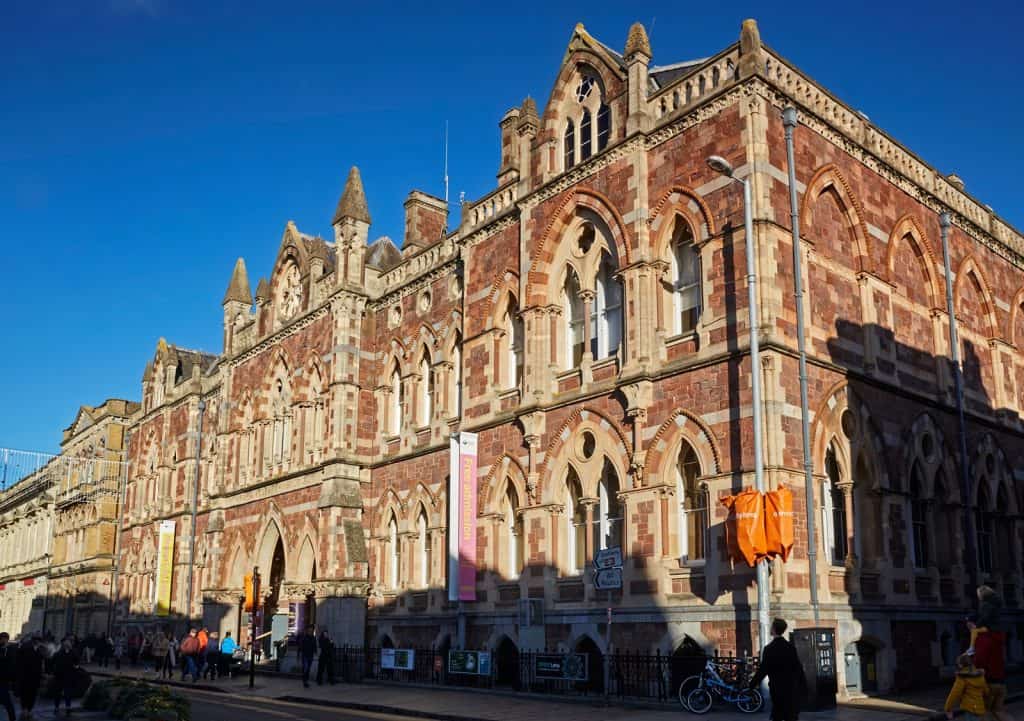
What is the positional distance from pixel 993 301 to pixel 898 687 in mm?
13627

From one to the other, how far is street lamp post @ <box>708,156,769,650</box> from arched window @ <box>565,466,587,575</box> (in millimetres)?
6049

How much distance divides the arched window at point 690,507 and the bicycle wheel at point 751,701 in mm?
3568

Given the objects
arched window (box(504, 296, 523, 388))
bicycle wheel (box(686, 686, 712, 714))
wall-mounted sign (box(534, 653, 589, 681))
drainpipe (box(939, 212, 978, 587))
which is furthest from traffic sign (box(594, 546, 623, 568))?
drainpipe (box(939, 212, 978, 587))

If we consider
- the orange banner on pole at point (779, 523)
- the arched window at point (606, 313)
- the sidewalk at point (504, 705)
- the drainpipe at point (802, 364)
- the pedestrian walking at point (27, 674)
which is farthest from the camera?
the arched window at point (606, 313)

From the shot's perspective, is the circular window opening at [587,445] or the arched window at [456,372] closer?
the circular window opening at [587,445]

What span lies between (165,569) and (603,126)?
109ft

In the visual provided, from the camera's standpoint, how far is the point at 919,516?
2466 centimetres

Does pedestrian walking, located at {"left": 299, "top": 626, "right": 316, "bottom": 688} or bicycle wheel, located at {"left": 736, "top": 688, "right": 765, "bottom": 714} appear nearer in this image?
bicycle wheel, located at {"left": 736, "top": 688, "right": 765, "bottom": 714}

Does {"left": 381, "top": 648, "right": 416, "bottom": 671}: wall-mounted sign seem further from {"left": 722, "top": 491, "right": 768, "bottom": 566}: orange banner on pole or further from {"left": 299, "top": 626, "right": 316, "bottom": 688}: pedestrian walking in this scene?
{"left": 722, "top": 491, "right": 768, "bottom": 566}: orange banner on pole

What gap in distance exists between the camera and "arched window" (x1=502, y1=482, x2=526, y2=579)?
87.7 feet

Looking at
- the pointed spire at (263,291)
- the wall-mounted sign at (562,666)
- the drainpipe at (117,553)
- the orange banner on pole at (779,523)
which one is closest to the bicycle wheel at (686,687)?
the orange banner on pole at (779,523)

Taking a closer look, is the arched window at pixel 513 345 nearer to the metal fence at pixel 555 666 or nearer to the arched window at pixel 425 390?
the arched window at pixel 425 390

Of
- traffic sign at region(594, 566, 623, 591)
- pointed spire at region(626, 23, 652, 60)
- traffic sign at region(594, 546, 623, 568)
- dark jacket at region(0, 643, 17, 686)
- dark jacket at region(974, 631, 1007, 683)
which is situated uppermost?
pointed spire at region(626, 23, 652, 60)

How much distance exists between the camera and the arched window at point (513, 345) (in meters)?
28.2
